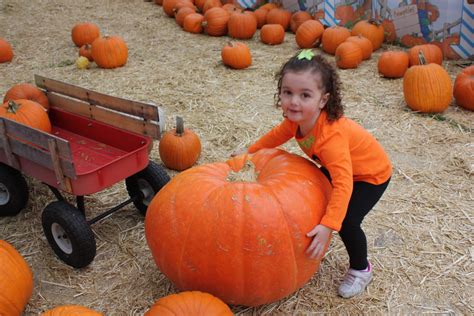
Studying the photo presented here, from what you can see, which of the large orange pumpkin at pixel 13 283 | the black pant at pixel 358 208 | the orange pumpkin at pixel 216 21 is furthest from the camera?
the orange pumpkin at pixel 216 21

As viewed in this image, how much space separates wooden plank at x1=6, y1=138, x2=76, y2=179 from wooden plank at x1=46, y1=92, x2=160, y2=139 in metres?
0.71

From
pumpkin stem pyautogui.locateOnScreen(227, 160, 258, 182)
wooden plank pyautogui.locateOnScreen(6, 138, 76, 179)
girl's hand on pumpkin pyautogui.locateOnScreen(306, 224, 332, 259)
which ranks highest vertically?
pumpkin stem pyautogui.locateOnScreen(227, 160, 258, 182)

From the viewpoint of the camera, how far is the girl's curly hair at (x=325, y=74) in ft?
8.00

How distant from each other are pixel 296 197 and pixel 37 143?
5.36 feet

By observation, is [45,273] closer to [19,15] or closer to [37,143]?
[37,143]

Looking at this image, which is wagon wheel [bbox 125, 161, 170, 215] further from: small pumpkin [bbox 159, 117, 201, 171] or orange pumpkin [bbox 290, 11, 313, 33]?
orange pumpkin [bbox 290, 11, 313, 33]

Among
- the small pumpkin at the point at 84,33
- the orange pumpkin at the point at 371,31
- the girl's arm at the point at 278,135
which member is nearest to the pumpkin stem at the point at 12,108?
the girl's arm at the point at 278,135

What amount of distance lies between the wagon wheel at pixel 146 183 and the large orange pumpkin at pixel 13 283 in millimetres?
1009

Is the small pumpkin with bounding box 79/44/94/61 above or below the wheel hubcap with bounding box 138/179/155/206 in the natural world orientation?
below

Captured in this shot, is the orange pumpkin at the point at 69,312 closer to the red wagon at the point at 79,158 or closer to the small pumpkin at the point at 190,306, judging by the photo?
the small pumpkin at the point at 190,306

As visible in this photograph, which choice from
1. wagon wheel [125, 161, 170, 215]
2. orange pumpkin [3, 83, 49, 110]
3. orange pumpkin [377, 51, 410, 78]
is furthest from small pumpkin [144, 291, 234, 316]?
orange pumpkin [377, 51, 410, 78]

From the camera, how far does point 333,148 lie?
2.51 m

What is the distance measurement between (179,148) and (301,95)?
6.28ft

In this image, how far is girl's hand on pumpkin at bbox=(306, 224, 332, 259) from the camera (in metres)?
2.47
